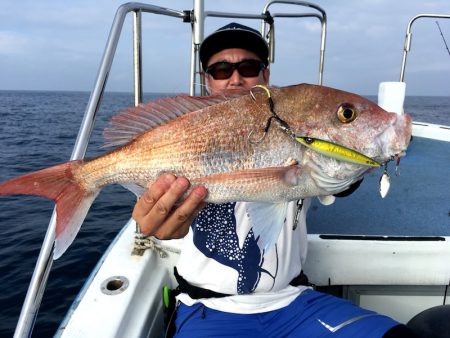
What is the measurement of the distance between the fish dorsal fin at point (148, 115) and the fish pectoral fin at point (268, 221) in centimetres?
51

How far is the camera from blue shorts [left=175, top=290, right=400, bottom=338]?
1863 millimetres

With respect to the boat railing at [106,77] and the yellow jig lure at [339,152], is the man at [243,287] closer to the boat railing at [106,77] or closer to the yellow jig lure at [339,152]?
the boat railing at [106,77]

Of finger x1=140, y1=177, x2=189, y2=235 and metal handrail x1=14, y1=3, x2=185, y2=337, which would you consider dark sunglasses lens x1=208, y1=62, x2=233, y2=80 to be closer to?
metal handrail x1=14, y1=3, x2=185, y2=337

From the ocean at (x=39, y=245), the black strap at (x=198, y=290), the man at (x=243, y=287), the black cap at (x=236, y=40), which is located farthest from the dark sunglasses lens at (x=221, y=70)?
the ocean at (x=39, y=245)

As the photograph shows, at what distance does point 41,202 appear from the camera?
312 inches

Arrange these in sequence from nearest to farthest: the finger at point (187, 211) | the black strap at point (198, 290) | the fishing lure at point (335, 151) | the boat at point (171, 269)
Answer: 1. the fishing lure at point (335, 151)
2. the finger at point (187, 211)
3. the boat at point (171, 269)
4. the black strap at point (198, 290)

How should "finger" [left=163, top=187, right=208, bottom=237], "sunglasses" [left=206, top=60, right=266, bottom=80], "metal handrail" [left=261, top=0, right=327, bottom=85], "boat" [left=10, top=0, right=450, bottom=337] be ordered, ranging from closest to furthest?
"finger" [left=163, top=187, right=208, bottom=237] < "boat" [left=10, top=0, right=450, bottom=337] < "sunglasses" [left=206, top=60, right=266, bottom=80] < "metal handrail" [left=261, top=0, right=327, bottom=85]

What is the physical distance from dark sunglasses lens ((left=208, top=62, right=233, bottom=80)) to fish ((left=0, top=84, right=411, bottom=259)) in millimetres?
856

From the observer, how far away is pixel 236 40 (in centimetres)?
242

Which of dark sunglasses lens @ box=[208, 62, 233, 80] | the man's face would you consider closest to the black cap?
the man's face

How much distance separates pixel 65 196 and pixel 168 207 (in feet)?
1.43

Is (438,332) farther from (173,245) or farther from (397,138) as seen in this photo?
(173,245)

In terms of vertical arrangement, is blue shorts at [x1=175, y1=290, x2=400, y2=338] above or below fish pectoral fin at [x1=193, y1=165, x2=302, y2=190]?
below

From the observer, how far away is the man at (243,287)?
1.86 metres
